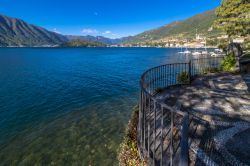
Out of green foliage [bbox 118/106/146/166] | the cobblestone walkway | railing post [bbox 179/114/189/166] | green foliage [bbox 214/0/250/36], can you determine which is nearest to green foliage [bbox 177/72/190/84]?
the cobblestone walkway

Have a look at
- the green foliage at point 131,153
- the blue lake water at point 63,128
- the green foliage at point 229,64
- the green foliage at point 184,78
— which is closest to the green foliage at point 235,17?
the green foliage at point 229,64

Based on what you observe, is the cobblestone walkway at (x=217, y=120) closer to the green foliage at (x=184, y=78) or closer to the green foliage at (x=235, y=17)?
the green foliage at (x=184, y=78)

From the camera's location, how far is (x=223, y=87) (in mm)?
11562

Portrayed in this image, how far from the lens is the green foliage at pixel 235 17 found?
18391 millimetres

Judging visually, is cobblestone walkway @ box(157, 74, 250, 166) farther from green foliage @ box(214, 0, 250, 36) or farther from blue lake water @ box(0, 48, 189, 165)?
green foliage @ box(214, 0, 250, 36)

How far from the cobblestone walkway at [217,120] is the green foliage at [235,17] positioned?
9.56 m

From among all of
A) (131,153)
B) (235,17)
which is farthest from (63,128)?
(235,17)

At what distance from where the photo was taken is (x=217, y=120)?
6.99 metres

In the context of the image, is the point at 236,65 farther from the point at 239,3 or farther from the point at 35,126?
the point at 35,126

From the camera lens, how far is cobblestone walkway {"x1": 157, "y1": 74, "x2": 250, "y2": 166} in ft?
16.4

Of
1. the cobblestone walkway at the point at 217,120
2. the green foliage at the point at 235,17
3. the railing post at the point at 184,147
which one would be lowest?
the cobblestone walkway at the point at 217,120

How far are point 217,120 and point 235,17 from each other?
16984 millimetres

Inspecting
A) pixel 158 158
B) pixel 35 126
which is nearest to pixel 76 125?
pixel 35 126

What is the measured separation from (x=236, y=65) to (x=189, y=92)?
939 centimetres
